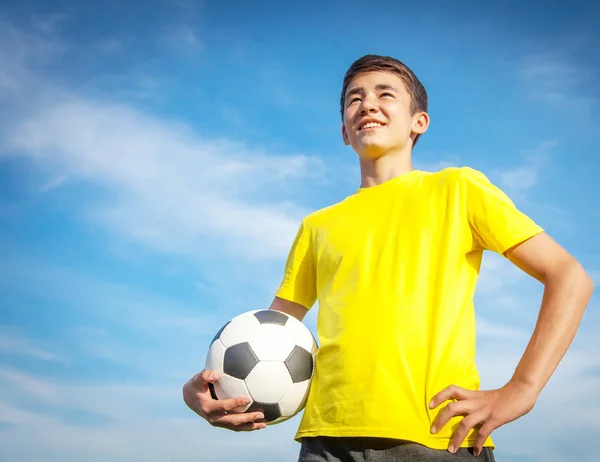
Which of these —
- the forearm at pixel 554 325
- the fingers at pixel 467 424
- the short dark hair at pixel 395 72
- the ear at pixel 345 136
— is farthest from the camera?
the ear at pixel 345 136

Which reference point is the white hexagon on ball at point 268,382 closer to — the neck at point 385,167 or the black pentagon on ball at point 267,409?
the black pentagon on ball at point 267,409

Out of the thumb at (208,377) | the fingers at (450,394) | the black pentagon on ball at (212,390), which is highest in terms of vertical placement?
the thumb at (208,377)

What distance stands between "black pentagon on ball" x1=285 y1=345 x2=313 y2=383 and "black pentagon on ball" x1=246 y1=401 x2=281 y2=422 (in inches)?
7.5

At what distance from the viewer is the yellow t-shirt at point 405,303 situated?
332 cm

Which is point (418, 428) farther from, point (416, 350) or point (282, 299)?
point (282, 299)

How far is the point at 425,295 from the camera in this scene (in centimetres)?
352

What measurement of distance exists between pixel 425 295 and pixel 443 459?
87 cm

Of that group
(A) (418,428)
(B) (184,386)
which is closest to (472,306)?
(A) (418,428)

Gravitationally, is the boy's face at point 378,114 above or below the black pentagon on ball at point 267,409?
above

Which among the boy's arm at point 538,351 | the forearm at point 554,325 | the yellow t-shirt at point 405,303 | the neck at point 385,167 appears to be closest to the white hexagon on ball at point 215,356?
the yellow t-shirt at point 405,303

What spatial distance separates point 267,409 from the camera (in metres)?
3.59

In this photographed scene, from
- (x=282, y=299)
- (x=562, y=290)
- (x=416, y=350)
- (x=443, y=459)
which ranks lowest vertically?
(x=443, y=459)

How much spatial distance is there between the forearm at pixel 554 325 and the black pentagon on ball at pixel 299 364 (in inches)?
45.8

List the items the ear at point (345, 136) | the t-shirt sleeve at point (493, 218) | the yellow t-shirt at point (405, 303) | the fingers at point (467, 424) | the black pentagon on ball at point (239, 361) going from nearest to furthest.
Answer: the fingers at point (467, 424), the yellow t-shirt at point (405, 303), the t-shirt sleeve at point (493, 218), the black pentagon on ball at point (239, 361), the ear at point (345, 136)
